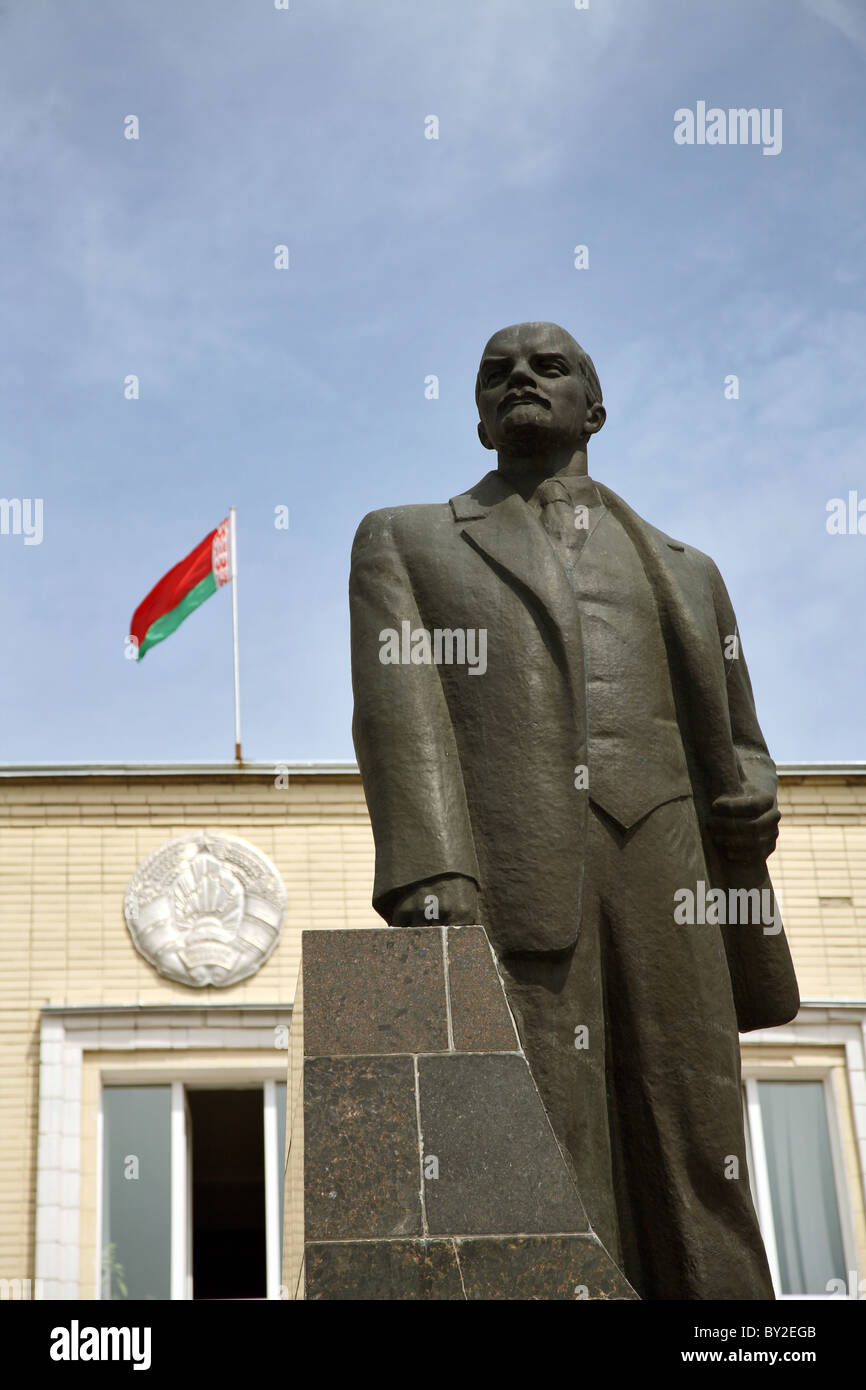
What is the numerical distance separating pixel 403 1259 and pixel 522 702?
1994mm

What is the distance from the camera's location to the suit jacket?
6.16m

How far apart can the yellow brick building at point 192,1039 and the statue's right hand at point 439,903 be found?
1115 centimetres

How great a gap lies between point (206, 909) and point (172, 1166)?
2703 mm

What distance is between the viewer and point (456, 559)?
265 inches

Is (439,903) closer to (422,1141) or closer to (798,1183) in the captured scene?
(422,1141)

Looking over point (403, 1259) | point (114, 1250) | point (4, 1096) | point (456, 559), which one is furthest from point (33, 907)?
point (403, 1259)

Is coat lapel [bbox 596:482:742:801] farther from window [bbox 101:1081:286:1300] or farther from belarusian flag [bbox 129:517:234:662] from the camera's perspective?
belarusian flag [bbox 129:517:234:662]

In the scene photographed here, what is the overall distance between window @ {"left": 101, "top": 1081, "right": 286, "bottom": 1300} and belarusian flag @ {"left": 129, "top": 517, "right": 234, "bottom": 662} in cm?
667

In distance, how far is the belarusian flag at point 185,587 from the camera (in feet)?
75.4

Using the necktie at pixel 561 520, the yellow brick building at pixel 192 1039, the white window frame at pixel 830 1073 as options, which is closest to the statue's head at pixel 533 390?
the necktie at pixel 561 520

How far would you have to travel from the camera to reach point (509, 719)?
20.9 feet

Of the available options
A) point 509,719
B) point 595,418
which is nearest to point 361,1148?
point 509,719

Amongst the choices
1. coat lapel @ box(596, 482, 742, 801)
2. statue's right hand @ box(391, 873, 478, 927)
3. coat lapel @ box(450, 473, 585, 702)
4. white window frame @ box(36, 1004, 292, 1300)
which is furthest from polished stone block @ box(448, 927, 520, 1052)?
white window frame @ box(36, 1004, 292, 1300)
